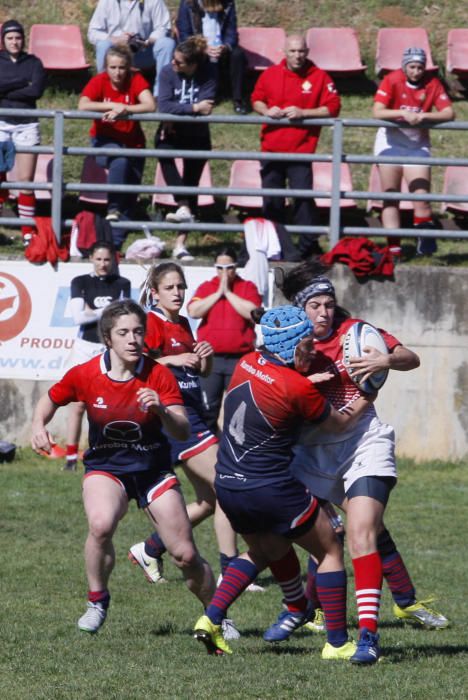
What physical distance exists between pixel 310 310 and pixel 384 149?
690cm

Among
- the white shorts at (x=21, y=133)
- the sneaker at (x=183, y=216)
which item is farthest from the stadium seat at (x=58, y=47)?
the sneaker at (x=183, y=216)

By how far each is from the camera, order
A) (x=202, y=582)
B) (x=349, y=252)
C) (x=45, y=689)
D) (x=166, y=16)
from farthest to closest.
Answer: (x=166, y=16)
(x=349, y=252)
(x=202, y=582)
(x=45, y=689)

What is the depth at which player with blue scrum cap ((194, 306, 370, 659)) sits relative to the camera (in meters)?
5.95

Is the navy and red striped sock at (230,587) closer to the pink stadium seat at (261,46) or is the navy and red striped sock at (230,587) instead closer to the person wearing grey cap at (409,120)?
the person wearing grey cap at (409,120)

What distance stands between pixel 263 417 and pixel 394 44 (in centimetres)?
1369

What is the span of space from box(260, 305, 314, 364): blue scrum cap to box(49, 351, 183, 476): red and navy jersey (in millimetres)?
769

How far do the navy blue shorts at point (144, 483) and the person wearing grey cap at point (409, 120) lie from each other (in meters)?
6.85

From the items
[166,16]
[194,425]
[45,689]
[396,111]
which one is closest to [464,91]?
[166,16]

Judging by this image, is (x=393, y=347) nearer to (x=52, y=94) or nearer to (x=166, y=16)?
(x=166, y=16)

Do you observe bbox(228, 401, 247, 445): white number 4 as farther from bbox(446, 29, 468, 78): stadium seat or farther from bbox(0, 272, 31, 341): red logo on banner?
bbox(446, 29, 468, 78): stadium seat

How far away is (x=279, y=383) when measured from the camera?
5914 millimetres

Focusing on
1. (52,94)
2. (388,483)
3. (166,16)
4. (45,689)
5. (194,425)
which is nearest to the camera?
(45,689)

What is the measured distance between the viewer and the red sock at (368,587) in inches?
236

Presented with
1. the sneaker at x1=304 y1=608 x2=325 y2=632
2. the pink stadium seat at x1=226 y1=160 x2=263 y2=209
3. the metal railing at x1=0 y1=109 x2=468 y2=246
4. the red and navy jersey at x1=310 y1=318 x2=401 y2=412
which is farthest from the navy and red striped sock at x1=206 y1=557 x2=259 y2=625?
the pink stadium seat at x1=226 y1=160 x2=263 y2=209
